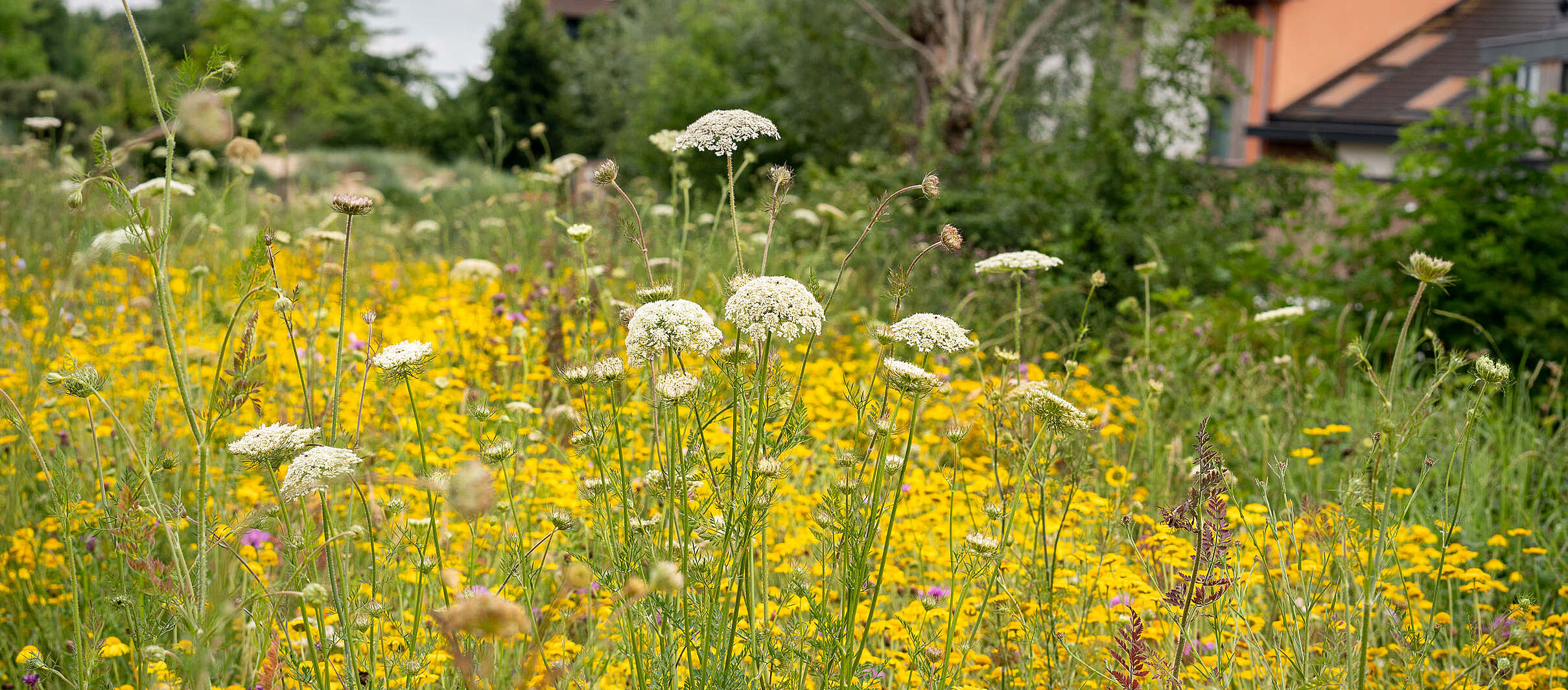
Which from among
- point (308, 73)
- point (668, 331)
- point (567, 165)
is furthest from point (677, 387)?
point (308, 73)

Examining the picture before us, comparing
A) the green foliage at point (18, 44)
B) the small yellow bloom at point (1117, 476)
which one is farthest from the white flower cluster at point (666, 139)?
the green foliage at point (18, 44)

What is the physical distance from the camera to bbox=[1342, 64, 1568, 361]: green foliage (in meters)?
5.13

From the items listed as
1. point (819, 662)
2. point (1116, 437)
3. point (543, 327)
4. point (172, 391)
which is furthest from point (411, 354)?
point (1116, 437)

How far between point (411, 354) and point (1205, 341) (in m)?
4.50

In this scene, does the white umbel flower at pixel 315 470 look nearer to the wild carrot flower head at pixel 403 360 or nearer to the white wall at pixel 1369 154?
the wild carrot flower head at pixel 403 360

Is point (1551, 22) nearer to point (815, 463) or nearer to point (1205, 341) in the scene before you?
point (1205, 341)

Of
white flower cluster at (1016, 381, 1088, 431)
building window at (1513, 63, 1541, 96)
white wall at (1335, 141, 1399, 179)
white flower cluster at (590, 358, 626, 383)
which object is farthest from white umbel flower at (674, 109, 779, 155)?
white wall at (1335, 141, 1399, 179)

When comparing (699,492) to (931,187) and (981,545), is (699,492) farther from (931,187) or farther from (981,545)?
(931,187)

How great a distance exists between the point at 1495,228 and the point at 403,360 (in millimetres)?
5646

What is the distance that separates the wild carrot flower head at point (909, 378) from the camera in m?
1.67

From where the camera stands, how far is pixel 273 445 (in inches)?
57.7

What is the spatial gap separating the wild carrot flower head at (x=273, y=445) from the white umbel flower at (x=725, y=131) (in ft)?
2.35

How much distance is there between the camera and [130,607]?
5.92 ft

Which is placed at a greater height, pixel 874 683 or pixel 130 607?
pixel 130 607
